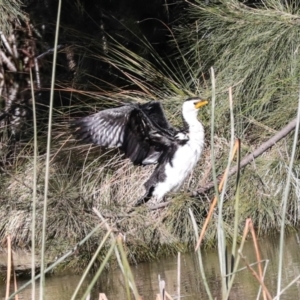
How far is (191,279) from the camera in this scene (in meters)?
3.71

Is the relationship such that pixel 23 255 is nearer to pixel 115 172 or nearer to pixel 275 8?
pixel 115 172

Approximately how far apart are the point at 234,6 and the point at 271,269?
1.04 m

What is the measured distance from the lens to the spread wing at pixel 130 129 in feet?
10.5

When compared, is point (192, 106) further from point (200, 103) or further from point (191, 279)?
point (191, 279)

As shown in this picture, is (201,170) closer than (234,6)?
No

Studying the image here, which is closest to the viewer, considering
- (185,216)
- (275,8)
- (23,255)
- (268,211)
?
(275,8)

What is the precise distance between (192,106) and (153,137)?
0.20 metres

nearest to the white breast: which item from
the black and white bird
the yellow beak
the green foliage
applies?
the black and white bird

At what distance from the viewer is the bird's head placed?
3.42 m

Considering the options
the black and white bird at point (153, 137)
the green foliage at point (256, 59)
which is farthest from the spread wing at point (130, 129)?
the green foliage at point (256, 59)

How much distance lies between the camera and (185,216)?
4.09 m

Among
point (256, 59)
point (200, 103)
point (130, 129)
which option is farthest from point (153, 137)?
point (256, 59)

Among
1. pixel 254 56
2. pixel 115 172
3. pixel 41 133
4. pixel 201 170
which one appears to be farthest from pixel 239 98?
pixel 41 133

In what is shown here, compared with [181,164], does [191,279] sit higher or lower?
lower
